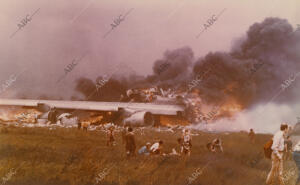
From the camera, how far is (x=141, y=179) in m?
9.42

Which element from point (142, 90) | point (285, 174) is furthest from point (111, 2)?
point (285, 174)

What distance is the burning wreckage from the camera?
10562 millimetres

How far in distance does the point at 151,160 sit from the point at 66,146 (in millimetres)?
2886

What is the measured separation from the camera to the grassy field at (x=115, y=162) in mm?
9547

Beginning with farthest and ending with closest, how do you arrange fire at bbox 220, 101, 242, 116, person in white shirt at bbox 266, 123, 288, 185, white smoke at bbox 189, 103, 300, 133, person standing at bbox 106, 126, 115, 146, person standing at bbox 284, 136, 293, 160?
fire at bbox 220, 101, 242, 116, white smoke at bbox 189, 103, 300, 133, person standing at bbox 106, 126, 115, 146, person standing at bbox 284, 136, 293, 160, person in white shirt at bbox 266, 123, 288, 185

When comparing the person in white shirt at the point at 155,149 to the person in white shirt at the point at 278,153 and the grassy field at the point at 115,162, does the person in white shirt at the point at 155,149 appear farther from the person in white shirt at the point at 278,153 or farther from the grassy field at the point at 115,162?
the person in white shirt at the point at 278,153

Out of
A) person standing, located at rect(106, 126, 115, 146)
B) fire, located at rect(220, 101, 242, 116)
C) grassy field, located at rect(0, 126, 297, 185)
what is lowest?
grassy field, located at rect(0, 126, 297, 185)

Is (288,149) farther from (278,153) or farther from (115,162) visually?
(115,162)

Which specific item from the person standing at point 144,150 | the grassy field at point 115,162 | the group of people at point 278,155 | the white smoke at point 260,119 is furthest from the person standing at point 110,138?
the group of people at point 278,155

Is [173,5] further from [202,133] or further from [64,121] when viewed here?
[64,121]

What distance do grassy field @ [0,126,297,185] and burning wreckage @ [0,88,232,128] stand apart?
414 mm

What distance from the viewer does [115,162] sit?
9.86m

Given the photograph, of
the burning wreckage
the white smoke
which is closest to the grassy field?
the white smoke

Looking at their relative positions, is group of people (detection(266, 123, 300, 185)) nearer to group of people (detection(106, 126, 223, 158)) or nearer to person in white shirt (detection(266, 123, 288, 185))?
person in white shirt (detection(266, 123, 288, 185))
